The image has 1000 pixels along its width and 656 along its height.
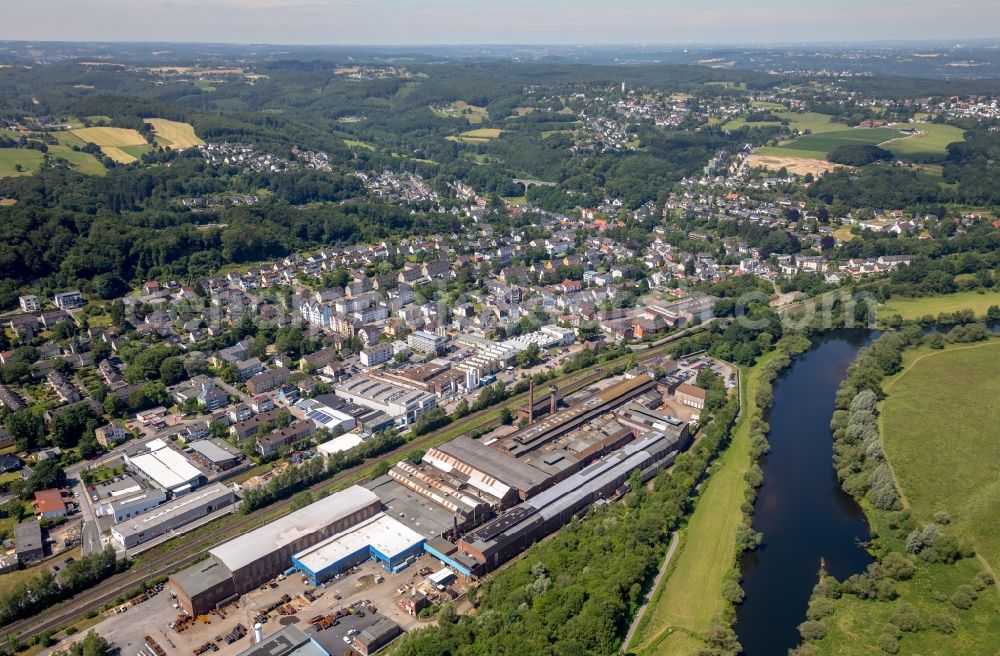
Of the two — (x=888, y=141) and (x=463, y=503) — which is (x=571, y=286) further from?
(x=888, y=141)

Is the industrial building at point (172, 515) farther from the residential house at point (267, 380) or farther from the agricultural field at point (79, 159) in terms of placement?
the agricultural field at point (79, 159)

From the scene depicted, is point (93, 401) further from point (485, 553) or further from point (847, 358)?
point (847, 358)

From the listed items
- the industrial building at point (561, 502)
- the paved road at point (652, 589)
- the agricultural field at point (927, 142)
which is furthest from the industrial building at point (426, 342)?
the agricultural field at point (927, 142)

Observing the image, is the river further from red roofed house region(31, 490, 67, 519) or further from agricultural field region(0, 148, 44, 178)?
agricultural field region(0, 148, 44, 178)

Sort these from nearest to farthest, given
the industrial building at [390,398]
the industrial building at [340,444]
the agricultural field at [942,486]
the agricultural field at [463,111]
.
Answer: the agricultural field at [942,486]
the industrial building at [340,444]
the industrial building at [390,398]
the agricultural field at [463,111]

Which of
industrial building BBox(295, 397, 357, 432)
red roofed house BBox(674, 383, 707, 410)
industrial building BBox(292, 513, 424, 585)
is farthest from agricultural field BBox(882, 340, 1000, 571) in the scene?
industrial building BBox(295, 397, 357, 432)

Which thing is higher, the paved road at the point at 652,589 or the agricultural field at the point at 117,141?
the agricultural field at the point at 117,141

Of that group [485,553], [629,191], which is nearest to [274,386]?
[485,553]
